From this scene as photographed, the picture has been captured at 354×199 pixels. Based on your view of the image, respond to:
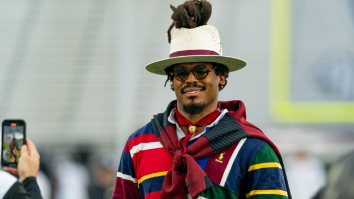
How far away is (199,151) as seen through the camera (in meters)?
3.20

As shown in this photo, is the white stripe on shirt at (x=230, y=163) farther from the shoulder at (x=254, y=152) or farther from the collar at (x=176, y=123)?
the collar at (x=176, y=123)

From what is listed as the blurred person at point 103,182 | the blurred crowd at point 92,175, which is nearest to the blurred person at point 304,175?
the blurred crowd at point 92,175

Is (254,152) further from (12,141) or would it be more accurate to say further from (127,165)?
(12,141)

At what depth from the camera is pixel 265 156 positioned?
3.12 metres

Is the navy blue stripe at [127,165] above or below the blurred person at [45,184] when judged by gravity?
above

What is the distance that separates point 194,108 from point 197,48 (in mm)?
387

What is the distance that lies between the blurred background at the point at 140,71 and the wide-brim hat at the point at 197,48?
9.34 metres

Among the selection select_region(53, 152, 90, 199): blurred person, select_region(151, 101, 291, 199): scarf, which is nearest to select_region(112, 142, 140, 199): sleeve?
select_region(151, 101, 291, 199): scarf

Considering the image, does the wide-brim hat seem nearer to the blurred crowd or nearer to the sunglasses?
the sunglasses

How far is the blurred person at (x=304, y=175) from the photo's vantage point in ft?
32.0

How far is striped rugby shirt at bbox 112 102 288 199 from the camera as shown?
3.06m

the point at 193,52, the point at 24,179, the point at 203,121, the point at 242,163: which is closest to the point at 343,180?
the point at 242,163

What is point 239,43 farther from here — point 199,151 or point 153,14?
point 199,151

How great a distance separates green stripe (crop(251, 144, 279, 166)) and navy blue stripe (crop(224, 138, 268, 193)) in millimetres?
18
